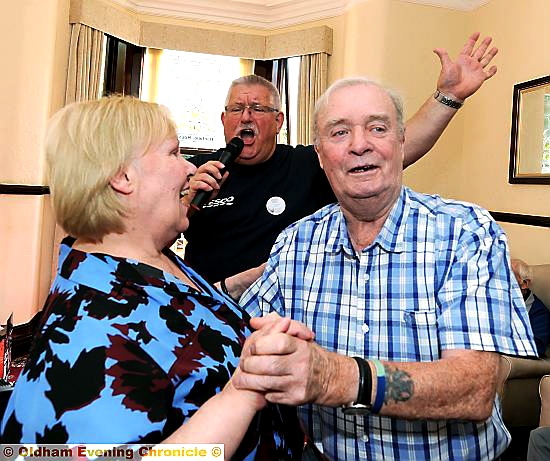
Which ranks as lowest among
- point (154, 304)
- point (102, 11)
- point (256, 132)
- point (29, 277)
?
point (29, 277)

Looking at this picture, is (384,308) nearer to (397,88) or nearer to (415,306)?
(415,306)

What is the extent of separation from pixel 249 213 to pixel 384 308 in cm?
109

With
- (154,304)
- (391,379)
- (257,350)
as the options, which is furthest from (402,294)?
(154,304)

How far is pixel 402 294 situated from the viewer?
1354mm

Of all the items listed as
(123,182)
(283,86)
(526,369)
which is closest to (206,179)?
(123,182)

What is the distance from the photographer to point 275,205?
237 centimetres

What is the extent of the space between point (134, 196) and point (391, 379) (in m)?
0.65

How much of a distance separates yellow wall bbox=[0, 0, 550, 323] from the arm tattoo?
11.3ft

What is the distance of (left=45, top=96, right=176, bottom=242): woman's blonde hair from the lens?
1160 mm

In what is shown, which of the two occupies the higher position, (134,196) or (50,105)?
(50,105)

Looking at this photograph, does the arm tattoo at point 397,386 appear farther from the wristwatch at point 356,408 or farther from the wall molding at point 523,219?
the wall molding at point 523,219

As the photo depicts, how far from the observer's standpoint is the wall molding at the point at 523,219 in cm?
404

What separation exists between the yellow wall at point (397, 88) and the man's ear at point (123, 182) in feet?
11.5

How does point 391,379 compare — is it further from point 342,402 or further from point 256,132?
point 256,132
